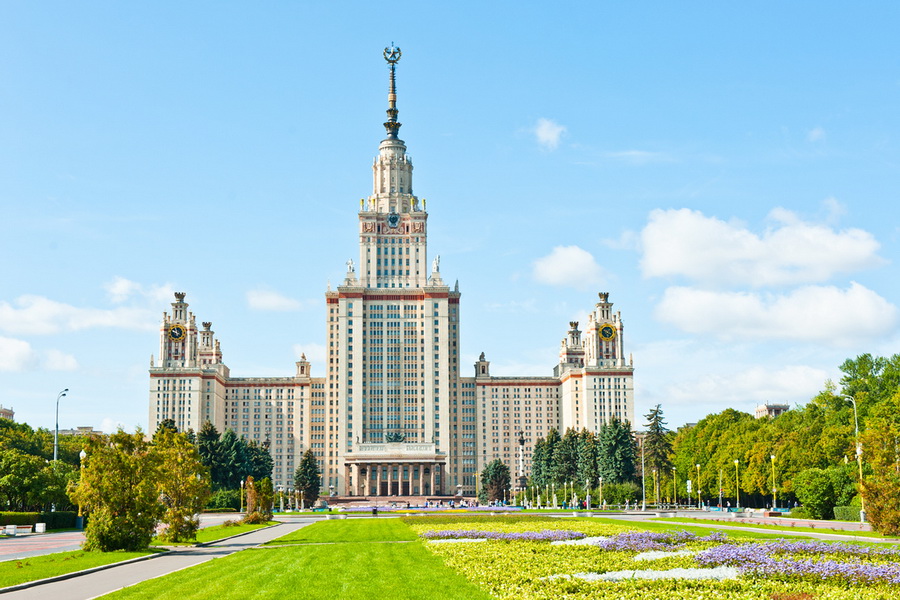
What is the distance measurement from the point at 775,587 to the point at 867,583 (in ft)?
7.88

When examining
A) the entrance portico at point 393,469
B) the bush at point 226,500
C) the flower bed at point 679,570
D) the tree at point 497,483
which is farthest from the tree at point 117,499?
the entrance portico at point 393,469

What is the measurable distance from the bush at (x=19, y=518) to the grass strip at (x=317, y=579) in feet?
113

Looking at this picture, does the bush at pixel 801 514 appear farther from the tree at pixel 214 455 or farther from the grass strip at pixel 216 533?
the tree at pixel 214 455

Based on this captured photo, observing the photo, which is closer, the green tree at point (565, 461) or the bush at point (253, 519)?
the bush at point (253, 519)

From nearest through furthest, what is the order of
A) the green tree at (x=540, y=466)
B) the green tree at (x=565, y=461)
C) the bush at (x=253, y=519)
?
the bush at (x=253, y=519) → the green tree at (x=565, y=461) → the green tree at (x=540, y=466)

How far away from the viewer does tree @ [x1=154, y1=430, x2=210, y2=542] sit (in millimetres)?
47531

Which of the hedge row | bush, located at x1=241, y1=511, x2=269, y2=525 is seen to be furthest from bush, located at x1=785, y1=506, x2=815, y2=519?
the hedge row

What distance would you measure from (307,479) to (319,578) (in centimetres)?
13651

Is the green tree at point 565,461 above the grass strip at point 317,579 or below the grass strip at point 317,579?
below

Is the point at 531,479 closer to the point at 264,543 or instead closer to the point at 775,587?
the point at 264,543

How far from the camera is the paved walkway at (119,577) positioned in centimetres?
2591

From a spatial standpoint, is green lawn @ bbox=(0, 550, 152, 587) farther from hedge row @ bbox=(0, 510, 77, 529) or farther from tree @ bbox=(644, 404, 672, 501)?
tree @ bbox=(644, 404, 672, 501)

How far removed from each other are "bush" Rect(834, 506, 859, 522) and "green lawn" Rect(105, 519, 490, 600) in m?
40.4

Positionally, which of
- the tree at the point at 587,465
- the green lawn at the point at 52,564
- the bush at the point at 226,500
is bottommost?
the bush at the point at 226,500
